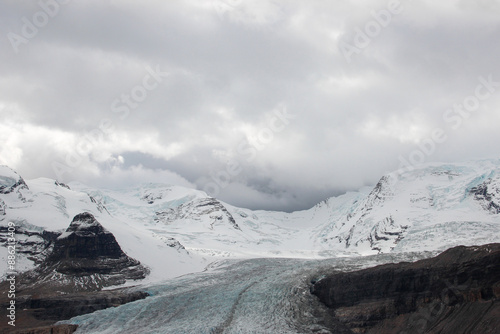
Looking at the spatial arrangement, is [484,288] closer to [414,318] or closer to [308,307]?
[414,318]

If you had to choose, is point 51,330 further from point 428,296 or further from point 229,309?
point 428,296

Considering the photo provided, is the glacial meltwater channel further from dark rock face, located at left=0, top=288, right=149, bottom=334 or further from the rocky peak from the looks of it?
the rocky peak

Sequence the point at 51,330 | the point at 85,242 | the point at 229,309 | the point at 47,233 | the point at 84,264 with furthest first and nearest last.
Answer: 1. the point at 47,233
2. the point at 85,242
3. the point at 84,264
4. the point at 229,309
5. the point at 51,330

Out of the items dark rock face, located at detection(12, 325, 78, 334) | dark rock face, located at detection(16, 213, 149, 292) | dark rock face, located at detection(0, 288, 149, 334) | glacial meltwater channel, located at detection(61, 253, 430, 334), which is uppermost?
dark rock face, located at detection(16, 213, 149, 292)

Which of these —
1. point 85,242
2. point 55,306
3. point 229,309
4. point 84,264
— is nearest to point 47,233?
point 85,242

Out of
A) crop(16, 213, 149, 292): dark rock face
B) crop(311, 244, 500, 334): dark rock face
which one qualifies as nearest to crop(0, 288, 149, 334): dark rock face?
crop(16, 213, 149, 292): dark rock face

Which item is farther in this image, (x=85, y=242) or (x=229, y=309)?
(x=85, y=242)

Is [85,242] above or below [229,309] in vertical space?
above

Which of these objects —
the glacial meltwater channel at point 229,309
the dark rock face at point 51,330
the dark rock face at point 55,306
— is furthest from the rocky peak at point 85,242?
the dark rock face at point 51,330

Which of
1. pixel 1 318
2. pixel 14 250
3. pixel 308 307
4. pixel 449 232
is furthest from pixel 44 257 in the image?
pixel 449 232
